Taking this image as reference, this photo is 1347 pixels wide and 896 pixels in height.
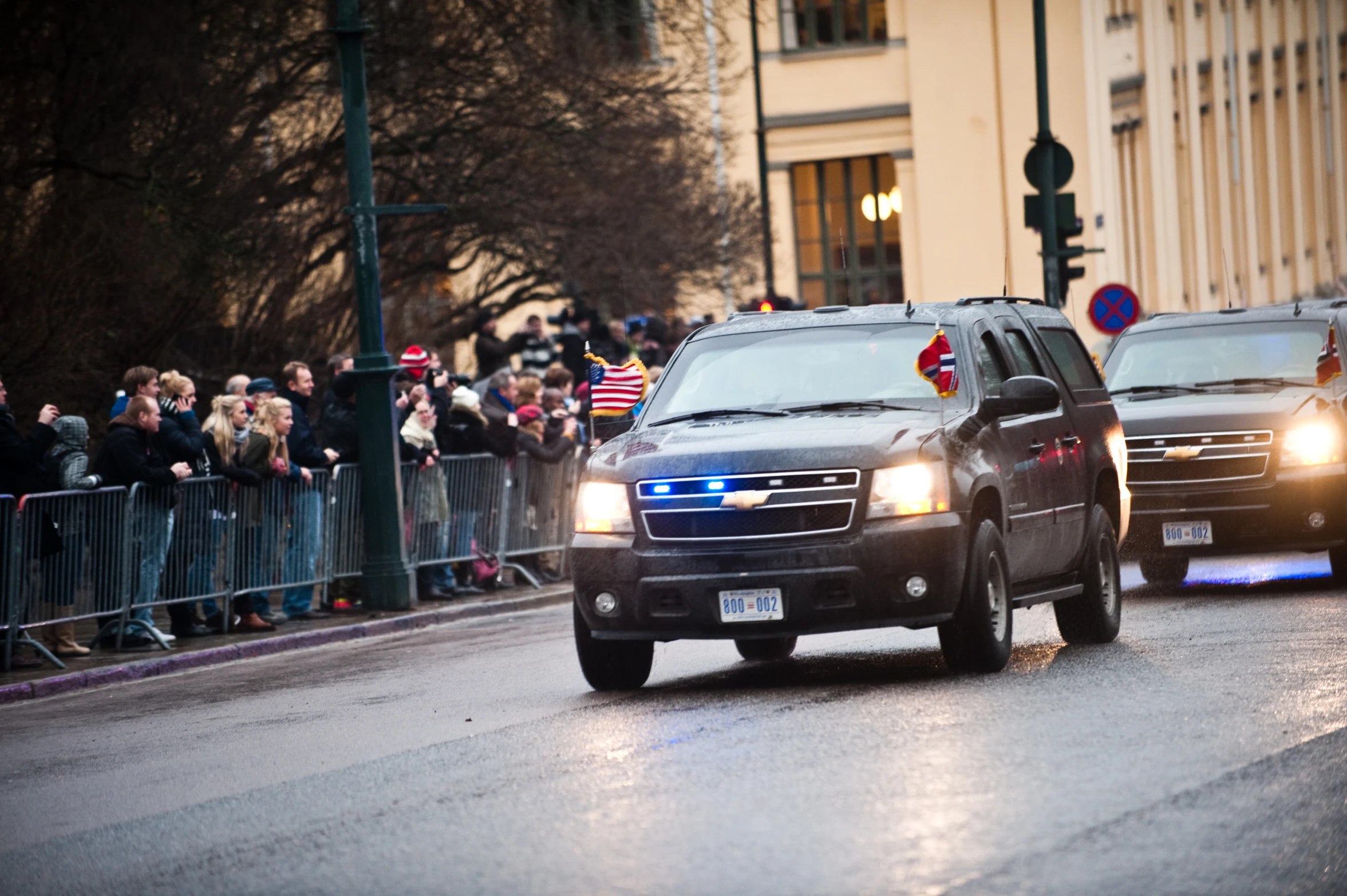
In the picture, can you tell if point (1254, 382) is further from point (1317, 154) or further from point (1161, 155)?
point (1317, 154)

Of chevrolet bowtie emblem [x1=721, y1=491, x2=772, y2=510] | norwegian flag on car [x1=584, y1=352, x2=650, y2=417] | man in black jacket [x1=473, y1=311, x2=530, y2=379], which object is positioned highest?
man in black jacket [x1=473, y1=311, x2=530, y2=379]

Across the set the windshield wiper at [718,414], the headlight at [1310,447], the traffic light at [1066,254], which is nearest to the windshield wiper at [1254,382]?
the headlight at [1310,447]

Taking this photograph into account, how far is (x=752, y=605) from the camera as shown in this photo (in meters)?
11.1

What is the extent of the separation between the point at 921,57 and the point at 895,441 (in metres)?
40.7

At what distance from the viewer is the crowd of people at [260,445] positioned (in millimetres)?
16406

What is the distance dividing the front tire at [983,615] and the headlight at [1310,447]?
5.16m

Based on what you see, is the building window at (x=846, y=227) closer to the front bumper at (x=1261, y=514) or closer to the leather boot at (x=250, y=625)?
the leather boot at (x=250, y=625)

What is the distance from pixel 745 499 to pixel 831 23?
42.1m

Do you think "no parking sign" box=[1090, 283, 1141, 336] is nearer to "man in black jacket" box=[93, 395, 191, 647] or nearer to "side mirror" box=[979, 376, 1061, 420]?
"man in black jacket" box=[93, 395, 191, 647]

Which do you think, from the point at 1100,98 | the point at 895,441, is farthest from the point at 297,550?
the point at 1100,98

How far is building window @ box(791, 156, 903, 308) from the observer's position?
5188 cm

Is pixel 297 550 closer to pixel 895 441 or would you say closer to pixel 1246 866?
pixel 895 441

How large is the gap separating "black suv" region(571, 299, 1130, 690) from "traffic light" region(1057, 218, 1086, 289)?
1592 cm

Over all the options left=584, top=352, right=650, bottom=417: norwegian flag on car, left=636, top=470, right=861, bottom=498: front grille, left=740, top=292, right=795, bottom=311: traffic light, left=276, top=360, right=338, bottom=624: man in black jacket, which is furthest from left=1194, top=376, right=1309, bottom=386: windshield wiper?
left=636, top=470, right=861, bottom=498: front grille
